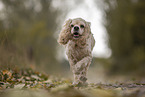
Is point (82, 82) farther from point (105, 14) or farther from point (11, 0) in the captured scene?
point (105, 14)

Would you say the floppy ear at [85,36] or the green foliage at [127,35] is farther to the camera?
the green foliage at [127,35]

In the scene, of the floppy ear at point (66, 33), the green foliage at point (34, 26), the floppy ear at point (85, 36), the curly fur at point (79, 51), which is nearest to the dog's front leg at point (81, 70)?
the curly fur at point (79, 51)

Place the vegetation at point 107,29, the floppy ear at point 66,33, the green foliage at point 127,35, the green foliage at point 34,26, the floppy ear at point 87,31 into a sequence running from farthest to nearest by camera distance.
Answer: the green foliage at point 127,35 < the vegetation at point 107,29 < the green foliage at point 34,26 < the floppy ear at point 66,33 < the floppy ear at point 87,31

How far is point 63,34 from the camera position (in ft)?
15.7

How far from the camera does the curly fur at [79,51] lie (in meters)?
4.39

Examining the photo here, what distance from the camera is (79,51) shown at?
4.51 metres

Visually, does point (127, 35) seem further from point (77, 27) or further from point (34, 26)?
point (77, 27)

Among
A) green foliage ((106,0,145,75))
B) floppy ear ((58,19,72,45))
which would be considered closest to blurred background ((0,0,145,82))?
green foliage ((106,0,145,75))

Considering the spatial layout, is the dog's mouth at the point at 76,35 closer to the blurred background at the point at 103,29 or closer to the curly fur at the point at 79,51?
the curly fur at the point at 79,51

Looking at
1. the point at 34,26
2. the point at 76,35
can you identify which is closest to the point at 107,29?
the point at 34,26

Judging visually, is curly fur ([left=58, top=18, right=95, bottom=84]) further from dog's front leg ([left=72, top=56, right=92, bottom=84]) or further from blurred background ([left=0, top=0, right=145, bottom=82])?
blurred background ([left=0, top=0, right=145, bottom=82])

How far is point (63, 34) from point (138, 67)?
11359 millimetres

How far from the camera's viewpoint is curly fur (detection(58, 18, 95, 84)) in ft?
14.4

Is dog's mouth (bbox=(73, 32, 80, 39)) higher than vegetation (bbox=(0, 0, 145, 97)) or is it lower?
lower
